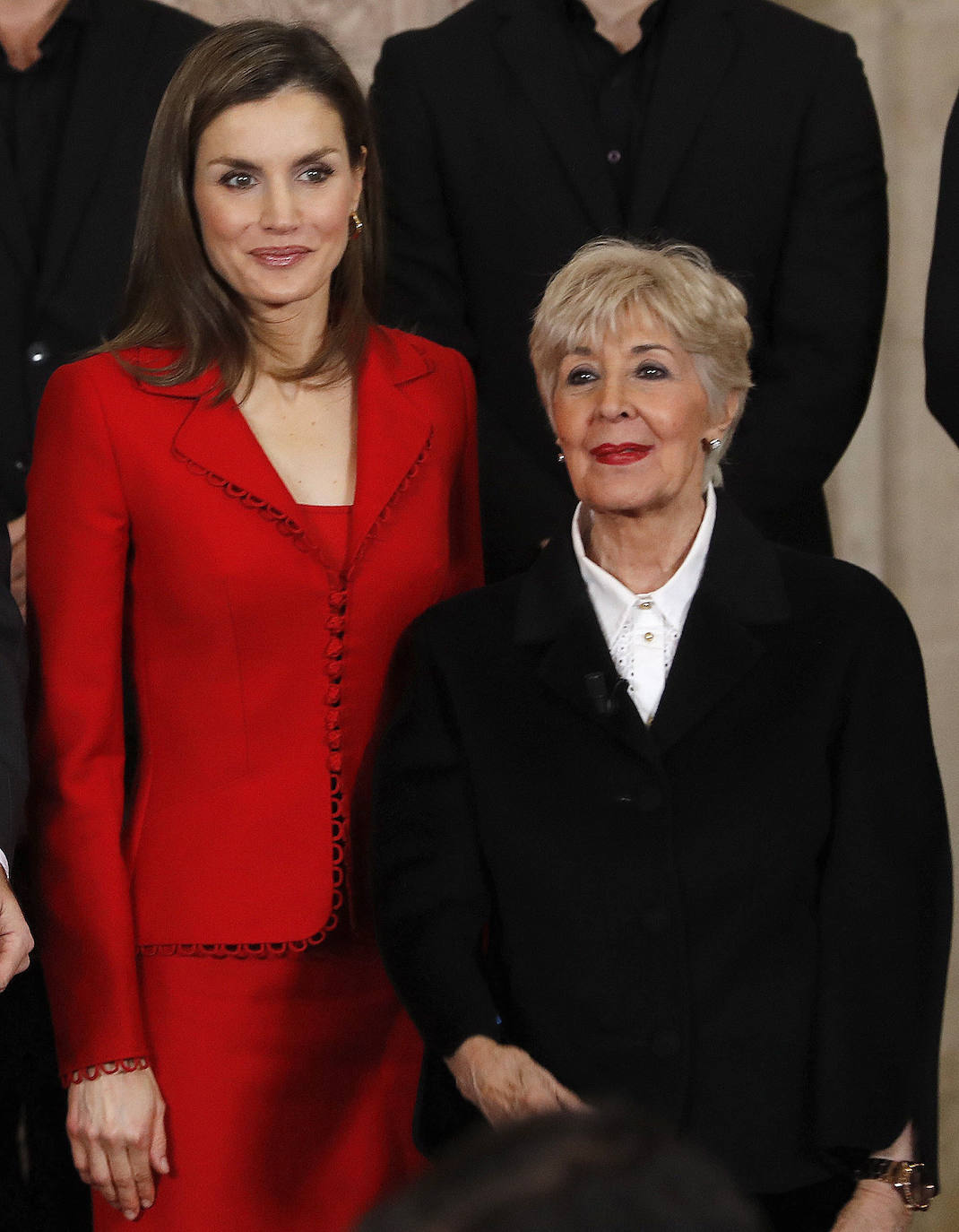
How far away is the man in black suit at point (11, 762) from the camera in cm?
172

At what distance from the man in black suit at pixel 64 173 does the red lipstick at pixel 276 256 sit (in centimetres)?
46

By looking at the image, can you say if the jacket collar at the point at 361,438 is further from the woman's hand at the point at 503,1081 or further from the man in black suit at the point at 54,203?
the woman's hand at the point at 503,1081

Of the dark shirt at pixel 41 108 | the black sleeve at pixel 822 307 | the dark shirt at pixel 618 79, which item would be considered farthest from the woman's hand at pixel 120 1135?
the dark shirt at pixel 618 79

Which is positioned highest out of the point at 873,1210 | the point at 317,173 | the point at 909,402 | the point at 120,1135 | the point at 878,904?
the point at 317,173

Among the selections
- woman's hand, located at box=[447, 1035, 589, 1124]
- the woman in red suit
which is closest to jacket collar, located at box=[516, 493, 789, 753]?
the woman in red suit

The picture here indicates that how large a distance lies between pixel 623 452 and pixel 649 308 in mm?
162

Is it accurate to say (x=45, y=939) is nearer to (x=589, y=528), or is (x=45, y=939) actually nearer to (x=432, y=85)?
(x=589, y=528)

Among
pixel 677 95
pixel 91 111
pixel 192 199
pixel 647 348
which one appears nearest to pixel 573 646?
pixel 647 348

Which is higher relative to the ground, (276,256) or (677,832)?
(276,256)

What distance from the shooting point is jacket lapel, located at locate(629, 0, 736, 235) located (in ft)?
8.05

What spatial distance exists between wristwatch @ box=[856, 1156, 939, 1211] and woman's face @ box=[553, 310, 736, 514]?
2.45ft

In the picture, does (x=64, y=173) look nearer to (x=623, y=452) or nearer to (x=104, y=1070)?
(x=623, y=452)

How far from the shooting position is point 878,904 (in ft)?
6.16

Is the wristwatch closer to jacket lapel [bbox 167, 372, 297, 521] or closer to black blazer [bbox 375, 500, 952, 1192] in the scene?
black blazer [bbox 375, 500, 952, 1192]
